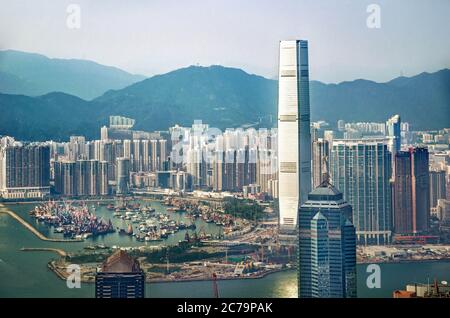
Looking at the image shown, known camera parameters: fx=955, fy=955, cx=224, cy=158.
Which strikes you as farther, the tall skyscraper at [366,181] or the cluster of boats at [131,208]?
the cluster of boats at [131,208]

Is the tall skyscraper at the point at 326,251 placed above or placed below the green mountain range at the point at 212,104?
below

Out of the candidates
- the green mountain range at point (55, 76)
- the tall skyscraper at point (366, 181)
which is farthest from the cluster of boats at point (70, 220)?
the tall skyscraper at point (366, 181)

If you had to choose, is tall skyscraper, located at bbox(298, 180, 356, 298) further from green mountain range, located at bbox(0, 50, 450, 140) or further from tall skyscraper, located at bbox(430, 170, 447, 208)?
tall skyscraper, located at bbox(430, 170, 447, 208)

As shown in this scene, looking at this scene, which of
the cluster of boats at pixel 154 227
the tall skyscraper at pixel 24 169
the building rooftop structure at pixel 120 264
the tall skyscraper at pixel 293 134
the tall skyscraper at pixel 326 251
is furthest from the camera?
the tall skyscraper at pixel 24 169

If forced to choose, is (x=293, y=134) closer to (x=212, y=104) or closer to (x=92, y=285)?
(x=212, y=104)

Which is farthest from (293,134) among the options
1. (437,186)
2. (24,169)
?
(24,169)

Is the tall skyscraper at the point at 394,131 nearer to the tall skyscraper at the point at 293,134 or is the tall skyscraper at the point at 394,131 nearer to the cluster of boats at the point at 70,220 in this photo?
the tall skyscraper at the point at 293,134

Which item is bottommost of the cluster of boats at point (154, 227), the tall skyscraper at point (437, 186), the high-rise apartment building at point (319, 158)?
the cluster of boats at point (154, 227)

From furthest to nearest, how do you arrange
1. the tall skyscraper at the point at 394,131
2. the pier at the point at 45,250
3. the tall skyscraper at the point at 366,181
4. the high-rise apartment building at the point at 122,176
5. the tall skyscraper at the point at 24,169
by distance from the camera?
the high-rise apartment building at the point at 122,176 → the tall skyscraper at the point at 394,131 → the tall skyscraper at the point at 24,169 → the tall skyscraper at the point at 366,181 → the pier at the point at 45,250
